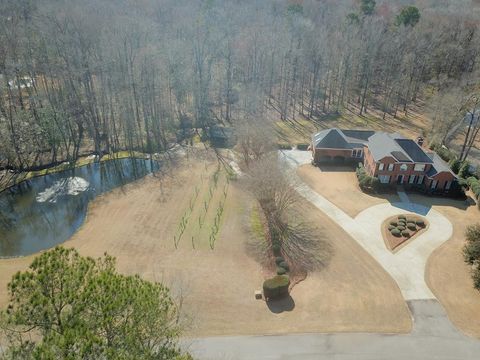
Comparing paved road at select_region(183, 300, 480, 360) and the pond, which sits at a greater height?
paved road at select_region(183, 300, 480, 360)

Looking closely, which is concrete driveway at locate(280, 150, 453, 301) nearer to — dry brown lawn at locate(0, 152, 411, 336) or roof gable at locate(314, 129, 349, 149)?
dry brown lawn at locate(0, 152, 411, 336)

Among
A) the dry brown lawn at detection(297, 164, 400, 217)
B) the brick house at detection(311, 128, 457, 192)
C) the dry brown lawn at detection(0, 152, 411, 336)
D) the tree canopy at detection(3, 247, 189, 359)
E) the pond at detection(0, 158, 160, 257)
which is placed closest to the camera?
the tree canopy at detection(3, 247, 189, 359)

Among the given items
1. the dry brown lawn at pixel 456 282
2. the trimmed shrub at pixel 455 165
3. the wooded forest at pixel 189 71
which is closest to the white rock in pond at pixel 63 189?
the wooded forest at pixel 189 71

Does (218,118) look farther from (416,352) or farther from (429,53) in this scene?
(416,352)

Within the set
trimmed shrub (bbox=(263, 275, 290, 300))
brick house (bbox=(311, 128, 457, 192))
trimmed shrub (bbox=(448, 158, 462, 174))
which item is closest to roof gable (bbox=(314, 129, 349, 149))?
brick house (bbox=(311, 128, 457, 192))

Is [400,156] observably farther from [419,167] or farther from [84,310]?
[84,310]

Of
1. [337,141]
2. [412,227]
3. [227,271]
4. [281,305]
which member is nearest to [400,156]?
[337,141]

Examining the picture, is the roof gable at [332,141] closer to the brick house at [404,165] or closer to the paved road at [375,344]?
the brick house at [404,165]
